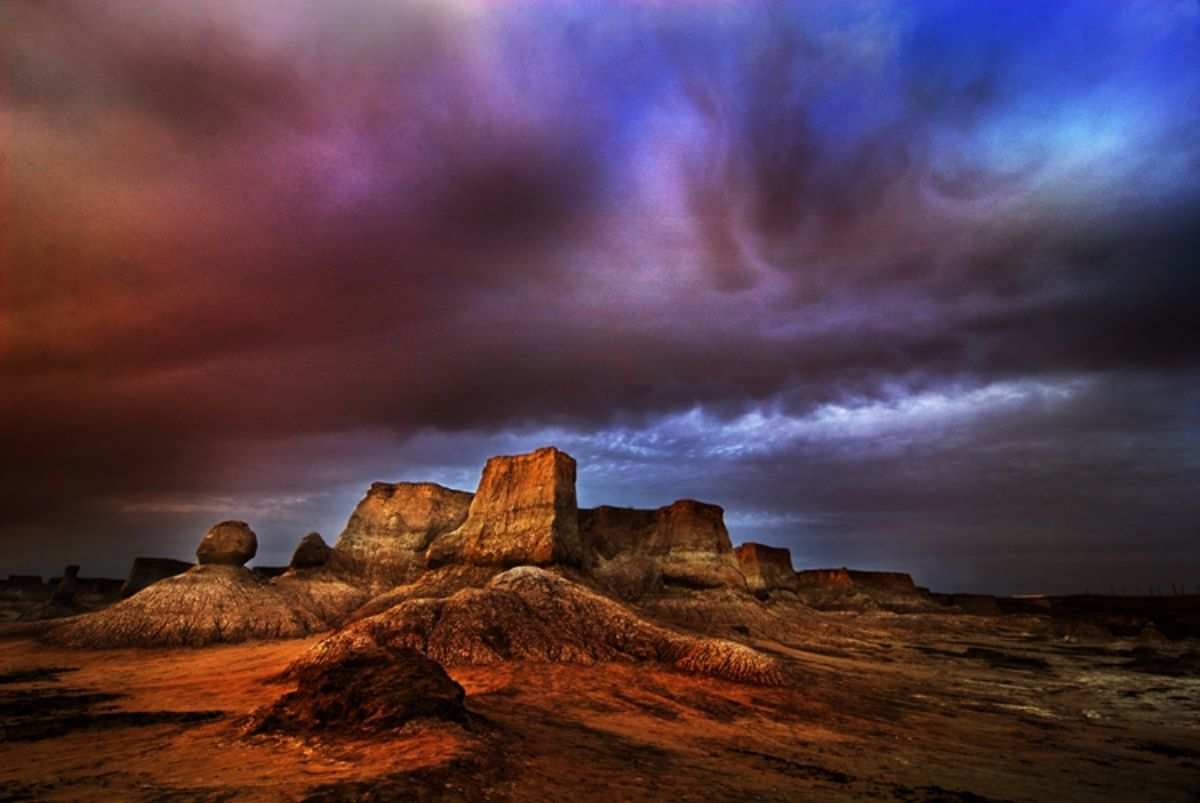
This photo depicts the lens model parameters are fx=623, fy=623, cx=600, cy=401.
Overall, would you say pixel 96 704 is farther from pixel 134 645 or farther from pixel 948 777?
pixel 948 777

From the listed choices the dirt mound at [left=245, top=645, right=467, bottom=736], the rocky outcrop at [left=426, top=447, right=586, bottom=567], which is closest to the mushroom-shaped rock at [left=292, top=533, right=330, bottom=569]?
the rocky outcrop at [left=426, top=447, right=586, bottom=567]

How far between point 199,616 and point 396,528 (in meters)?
16.0

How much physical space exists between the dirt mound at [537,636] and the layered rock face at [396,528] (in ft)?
74.6

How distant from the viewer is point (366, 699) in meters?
10.7

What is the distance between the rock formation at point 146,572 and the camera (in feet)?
147

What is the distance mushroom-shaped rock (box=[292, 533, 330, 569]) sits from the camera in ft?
143

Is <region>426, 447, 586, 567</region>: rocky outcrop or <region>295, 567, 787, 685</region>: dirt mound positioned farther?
<region>426, 447, 586, 567</region>: rocky outcrop

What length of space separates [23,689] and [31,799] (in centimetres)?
1597

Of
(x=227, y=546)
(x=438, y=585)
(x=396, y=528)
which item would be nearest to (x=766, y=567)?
(x=396, y=528)

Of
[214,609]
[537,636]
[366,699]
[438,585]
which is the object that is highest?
[438,585]

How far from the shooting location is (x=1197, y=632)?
6719 centimetres

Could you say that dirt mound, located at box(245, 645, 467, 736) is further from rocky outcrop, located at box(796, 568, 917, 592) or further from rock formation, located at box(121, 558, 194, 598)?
rocky outcrop, located at box(796, 568, 917, 592)

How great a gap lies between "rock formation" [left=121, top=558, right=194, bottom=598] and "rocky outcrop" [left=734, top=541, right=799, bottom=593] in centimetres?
5247

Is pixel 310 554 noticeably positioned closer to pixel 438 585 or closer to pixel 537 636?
pixel 438 585
